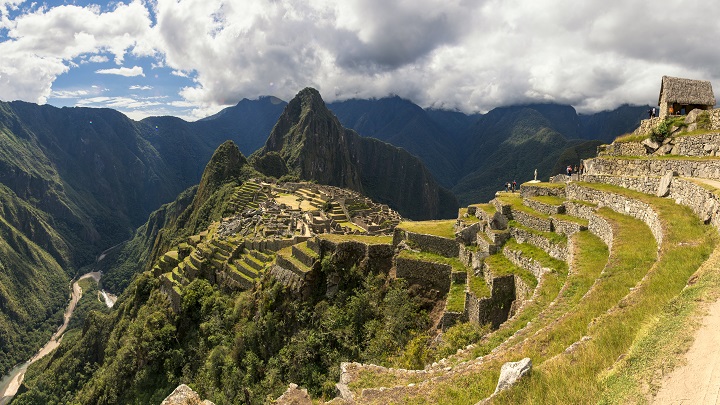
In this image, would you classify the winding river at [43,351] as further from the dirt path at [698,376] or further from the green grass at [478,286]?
the dirt path at [698,376]

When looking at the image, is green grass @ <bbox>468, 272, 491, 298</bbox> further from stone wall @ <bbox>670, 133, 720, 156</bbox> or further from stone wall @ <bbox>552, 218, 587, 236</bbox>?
stone wall @ <bbox>670, 133, 720, 156</bbox>

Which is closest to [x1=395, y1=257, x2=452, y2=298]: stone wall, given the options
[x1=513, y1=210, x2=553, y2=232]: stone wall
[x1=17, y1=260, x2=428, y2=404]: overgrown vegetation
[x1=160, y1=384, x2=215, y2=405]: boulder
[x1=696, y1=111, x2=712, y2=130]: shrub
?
[x1=17, y1=260, x2=428, y2=404]: overgrown vegetation

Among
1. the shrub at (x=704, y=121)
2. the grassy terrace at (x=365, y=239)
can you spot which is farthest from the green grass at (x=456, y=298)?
the shrub at (x=704, y=121)

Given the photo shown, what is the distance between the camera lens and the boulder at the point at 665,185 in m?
14.1

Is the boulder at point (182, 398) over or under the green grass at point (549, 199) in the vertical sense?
under

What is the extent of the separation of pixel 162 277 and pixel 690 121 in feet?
163

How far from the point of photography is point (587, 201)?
17.9 m

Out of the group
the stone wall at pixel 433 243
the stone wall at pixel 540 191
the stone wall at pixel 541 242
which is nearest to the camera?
the stone wall at pixel 541 242

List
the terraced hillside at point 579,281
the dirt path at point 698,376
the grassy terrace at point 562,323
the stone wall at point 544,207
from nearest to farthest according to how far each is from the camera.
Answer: the dirt path at point 698,376
the terraced hillside at point 579,281
the grassy terrace at point 562,323
the stone wall at point 544,207

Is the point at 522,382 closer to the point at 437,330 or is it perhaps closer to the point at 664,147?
the point at 437,330

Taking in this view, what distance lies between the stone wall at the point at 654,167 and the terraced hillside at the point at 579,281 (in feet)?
0.21

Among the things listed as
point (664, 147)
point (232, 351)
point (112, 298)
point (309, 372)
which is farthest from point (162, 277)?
point (112, 298)

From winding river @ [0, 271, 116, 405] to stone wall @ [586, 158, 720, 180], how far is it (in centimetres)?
12281

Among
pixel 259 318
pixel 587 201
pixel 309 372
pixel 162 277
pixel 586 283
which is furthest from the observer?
pixel 162 277
